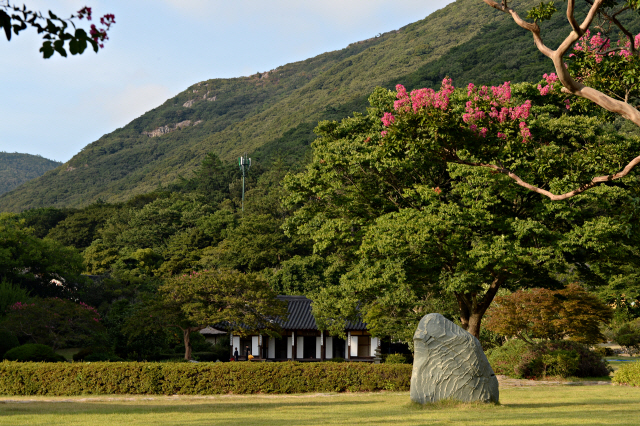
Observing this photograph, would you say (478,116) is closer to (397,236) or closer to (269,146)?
(397,236)

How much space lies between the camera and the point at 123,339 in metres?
32.9

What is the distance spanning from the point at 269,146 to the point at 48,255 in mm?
79404

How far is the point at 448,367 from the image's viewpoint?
1466 centimetres

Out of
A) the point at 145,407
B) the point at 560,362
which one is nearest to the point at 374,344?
the point at 560,362

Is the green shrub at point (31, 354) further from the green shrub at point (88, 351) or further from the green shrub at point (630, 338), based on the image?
the green shrub at point (630, 338)

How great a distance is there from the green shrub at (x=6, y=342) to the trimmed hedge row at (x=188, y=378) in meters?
6.21

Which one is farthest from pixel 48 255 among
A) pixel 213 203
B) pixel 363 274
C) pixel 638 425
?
pixel 213 203

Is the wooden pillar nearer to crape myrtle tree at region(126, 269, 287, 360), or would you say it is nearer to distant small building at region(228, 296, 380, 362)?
distant small building at region(228, 296, 380, 362)

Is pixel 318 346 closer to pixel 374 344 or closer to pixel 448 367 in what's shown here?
pixel 374 344

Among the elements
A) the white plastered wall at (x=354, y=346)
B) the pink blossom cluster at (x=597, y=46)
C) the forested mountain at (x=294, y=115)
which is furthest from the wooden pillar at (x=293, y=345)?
the forested mountain at (x=294, y=115)

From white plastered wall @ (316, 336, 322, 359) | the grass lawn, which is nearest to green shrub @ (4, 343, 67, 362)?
the grass lawn

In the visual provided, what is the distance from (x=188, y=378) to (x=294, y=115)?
125347 millimetres

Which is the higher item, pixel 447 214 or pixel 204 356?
pixel 447 214

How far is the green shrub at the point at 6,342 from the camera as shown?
26891mm
